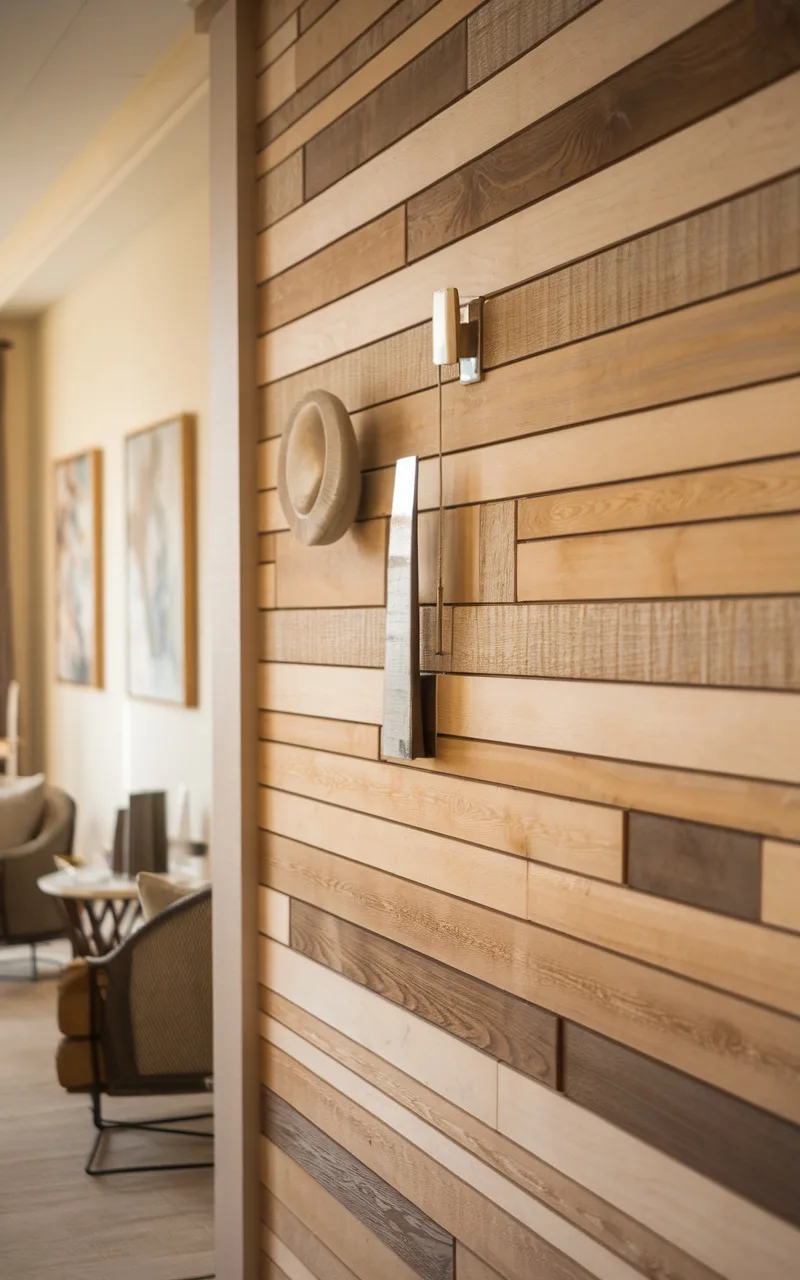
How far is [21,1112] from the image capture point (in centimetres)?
435

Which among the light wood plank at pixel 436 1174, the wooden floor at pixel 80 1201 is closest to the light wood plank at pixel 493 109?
the light wood plank at pixel 436 1174

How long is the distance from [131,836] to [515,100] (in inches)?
134

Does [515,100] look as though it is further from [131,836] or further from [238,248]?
[131,836]

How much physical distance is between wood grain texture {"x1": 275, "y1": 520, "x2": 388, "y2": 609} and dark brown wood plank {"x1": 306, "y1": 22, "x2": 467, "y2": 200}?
64 centimetres

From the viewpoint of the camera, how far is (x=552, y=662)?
1792 millimetres

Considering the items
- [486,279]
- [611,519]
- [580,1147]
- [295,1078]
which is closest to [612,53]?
[486,279]

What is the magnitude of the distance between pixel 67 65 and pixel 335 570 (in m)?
2.55

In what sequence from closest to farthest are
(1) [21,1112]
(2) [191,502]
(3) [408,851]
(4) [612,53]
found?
(4) [612,53] → (3) [408,851] → (1) [21,1112] → (2) [191,502]

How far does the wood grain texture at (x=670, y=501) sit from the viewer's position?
4.61 ft

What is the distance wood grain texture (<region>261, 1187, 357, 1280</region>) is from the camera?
2422 mm

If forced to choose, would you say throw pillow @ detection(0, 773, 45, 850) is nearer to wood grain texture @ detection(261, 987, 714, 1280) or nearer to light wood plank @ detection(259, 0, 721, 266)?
wood grain texture @ detection(261, 987, 714, 1280)

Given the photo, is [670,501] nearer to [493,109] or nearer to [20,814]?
[493,109]

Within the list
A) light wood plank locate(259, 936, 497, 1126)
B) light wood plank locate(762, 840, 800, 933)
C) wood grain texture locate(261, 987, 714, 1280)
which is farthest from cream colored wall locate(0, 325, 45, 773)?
light wood plank locate(762, 840, 800, 933)

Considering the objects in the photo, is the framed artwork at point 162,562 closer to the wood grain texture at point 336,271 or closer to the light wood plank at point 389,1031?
the wood grain texture at point 336,271
